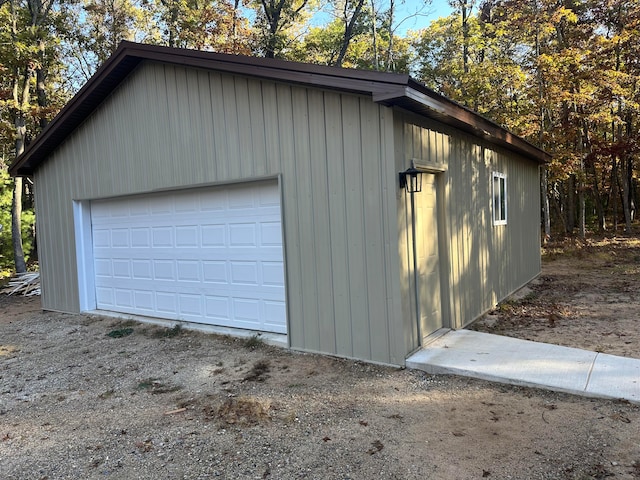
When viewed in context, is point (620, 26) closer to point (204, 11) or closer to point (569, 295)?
point (569, 295)

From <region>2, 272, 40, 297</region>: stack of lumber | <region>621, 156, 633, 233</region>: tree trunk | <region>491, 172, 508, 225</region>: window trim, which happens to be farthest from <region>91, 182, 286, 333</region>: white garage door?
<region>621, 156, 633, 233</region>: tree trunk

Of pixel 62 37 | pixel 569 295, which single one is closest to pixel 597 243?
pixel 569 295

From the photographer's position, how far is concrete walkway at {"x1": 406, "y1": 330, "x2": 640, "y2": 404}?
3.79 metres

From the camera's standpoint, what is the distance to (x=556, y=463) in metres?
2.78

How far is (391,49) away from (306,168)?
12905 mm

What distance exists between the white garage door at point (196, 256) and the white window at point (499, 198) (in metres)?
4.05

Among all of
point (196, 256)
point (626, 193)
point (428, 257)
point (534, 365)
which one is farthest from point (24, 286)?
point (626, 193)

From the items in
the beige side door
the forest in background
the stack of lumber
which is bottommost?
the stack of lumber

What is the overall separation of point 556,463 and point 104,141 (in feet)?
23.8

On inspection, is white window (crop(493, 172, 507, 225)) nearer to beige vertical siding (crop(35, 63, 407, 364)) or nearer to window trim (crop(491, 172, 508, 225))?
window trim (crop(491, 172, 508, 225))

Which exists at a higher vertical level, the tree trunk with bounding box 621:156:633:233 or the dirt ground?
the tree trunk with bounding box 621:156:633:233

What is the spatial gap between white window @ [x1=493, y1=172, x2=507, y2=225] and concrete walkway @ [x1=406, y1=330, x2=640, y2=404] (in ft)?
10.1

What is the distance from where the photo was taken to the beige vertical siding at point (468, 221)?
528cm

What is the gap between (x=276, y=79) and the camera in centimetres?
504
